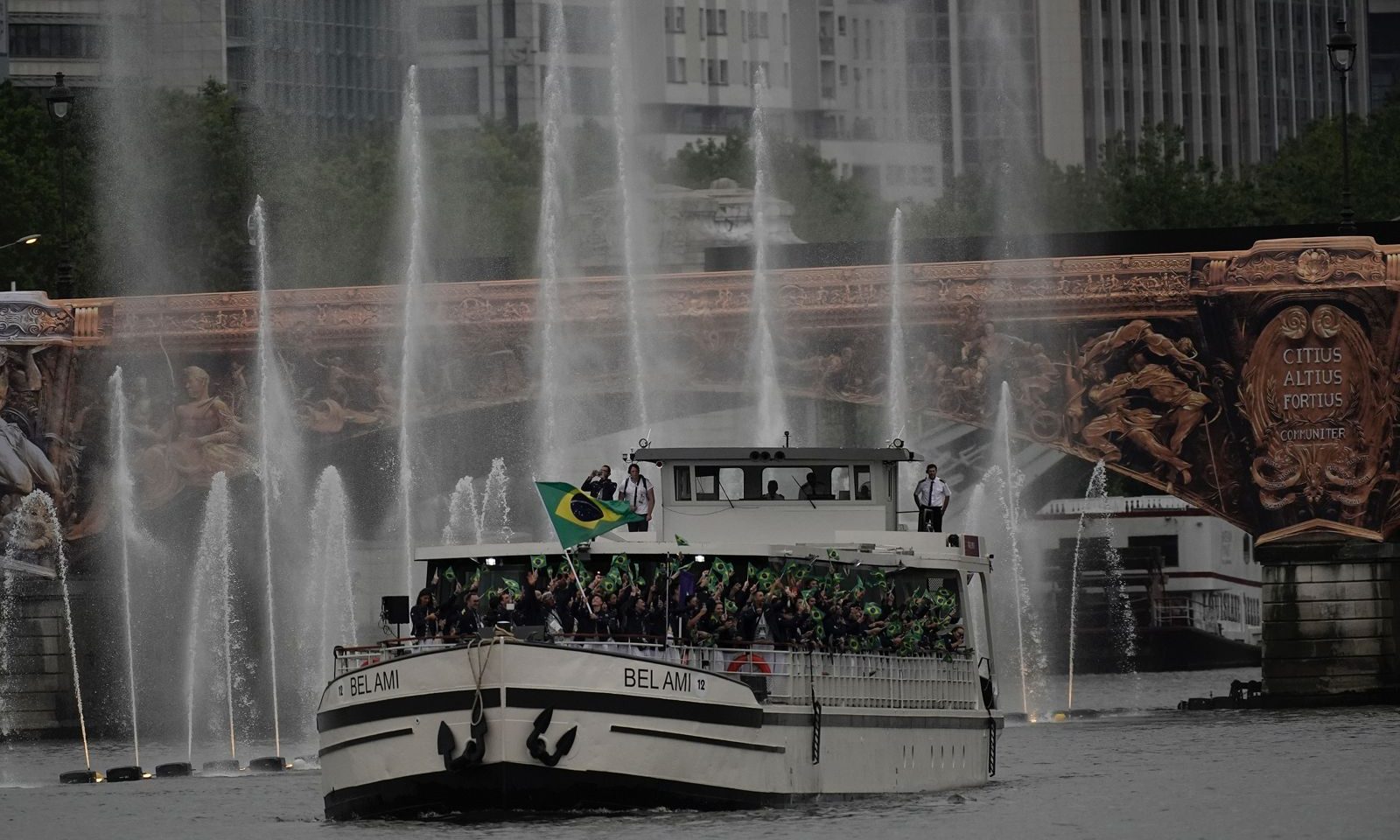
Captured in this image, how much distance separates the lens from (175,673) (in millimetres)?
95688

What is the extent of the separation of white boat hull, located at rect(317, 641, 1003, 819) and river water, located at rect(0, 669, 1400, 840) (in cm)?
52

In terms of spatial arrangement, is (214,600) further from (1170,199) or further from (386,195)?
(1170,199)

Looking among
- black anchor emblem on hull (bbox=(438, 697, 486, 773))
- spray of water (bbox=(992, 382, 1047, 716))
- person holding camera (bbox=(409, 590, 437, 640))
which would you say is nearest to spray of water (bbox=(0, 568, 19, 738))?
spray of water (bbox=(992, 382, 1047, 716))

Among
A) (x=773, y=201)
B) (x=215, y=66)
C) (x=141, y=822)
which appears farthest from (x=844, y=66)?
(x=141, y=822)

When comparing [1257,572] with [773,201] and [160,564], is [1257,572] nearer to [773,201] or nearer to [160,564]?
[773,201]

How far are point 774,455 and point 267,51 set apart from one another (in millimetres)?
103178

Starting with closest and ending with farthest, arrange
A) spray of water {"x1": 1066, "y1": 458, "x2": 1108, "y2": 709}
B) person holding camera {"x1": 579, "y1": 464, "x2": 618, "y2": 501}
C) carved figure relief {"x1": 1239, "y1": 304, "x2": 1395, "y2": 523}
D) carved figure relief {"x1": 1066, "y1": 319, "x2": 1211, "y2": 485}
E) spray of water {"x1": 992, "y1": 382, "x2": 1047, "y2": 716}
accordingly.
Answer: person holding camera {"x1": 579, "y1": 464, "x2": 618, "y2": 501}
carved figure relief {"x1": 1239, "y1": 304, "x2": 1395, "y2": 523}
carved figure relief {"x1": 1066, "y1": 319, "x2": 1211, "y2": 485}
spray of water {"x1": 992, "y1": 382, "x2": 1047, "y2": 716}
spray of water {"x1": 1066, "y1": 458, "x2": 1108, "y2": 709}

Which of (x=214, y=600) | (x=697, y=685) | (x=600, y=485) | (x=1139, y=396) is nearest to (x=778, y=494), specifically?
(x=600, y=485)

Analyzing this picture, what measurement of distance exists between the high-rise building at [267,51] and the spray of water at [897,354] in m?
51.4

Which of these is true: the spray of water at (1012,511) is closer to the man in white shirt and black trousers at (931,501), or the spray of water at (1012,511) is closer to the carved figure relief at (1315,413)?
the carved figure relief at (1315,413)

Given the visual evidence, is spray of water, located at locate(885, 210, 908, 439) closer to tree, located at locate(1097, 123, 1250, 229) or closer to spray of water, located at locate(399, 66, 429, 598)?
spray of water, located at locate(399, 66, 429, 598)

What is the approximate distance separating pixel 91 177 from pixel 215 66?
158ft

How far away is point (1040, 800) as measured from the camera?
60.7 meters

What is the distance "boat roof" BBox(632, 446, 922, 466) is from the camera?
202 feet
